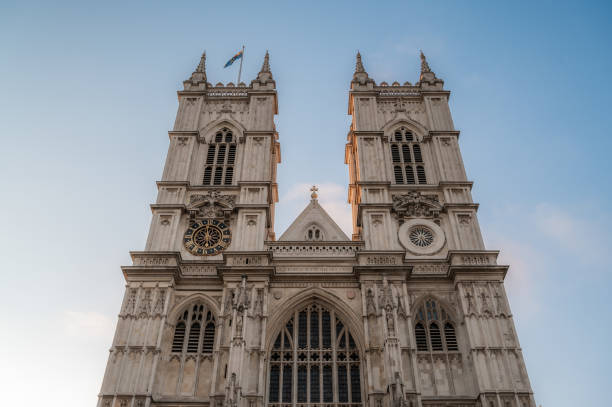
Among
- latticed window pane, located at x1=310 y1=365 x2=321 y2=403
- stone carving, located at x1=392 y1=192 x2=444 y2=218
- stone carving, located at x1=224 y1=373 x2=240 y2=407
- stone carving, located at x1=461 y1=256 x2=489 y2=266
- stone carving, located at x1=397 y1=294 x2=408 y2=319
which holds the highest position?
stone carving, located at x1=392 y1=192 x2=444 y2=218

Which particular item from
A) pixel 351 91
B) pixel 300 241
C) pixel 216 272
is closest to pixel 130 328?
pixel 216 272

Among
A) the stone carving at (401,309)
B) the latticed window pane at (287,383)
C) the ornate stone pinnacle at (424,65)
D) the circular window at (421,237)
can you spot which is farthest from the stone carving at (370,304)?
the ornate stone pinnacle at (424,65)

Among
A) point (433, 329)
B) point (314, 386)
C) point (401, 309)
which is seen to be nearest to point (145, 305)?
point (314, 386)

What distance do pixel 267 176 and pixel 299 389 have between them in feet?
39.5

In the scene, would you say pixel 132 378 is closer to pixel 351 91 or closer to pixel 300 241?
pixel 300 241

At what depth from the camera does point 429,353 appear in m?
23.6

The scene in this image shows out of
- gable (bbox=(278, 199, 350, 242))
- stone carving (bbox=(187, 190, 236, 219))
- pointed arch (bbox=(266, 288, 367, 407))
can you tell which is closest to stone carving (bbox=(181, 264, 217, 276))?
stone carving (bbox=(187, 190, 236, 219))

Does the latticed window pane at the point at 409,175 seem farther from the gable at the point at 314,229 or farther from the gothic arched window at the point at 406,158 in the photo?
the gable at the point at 314,229

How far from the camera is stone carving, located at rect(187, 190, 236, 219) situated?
94.0 feet

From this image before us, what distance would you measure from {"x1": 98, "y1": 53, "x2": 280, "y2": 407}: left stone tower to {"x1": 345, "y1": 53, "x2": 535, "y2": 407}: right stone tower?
5.16m

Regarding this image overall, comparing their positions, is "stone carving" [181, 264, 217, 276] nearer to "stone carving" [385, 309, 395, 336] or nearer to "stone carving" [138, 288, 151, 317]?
"stone carving" [138, 288, 151, 317]

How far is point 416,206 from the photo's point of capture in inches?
1133

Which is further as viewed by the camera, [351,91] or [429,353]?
[351,91]

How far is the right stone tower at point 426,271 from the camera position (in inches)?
868
